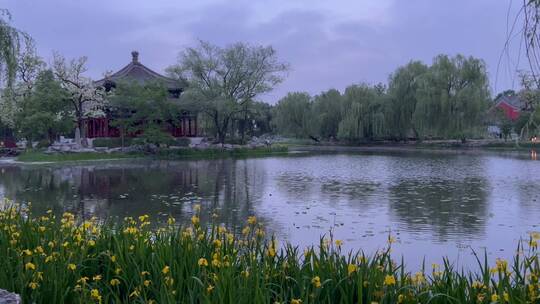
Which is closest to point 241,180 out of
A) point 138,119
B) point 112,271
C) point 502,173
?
point 502,173

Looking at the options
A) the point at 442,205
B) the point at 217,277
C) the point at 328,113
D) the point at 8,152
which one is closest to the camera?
the point at 217,277

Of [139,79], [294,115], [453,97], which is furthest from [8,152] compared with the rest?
[453,97]

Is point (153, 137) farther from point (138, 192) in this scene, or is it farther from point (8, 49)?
point (8, 49)

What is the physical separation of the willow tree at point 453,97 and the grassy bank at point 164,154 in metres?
11.8

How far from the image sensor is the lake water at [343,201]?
26.7 feet

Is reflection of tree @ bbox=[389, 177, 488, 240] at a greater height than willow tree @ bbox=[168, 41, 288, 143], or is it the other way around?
willow tree @ bbox=[168, 41, 288, 143]

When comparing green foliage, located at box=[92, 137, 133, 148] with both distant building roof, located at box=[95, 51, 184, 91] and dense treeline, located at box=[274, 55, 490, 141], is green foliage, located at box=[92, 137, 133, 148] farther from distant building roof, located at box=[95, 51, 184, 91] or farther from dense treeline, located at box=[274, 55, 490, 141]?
dense treeline, located at box=[274, 55, 490, 141]

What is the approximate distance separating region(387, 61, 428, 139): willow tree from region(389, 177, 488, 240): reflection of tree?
26.4 m

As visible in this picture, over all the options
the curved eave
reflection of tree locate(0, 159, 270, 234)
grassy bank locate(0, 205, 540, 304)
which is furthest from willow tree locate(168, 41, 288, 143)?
grassy bank locate(0, 205, 540, 304)

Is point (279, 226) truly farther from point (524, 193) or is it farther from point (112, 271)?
point (524, 193)

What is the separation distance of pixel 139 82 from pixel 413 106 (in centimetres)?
2240

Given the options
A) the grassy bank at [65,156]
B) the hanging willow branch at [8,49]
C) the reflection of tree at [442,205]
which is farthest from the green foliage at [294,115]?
the hanging willow branch at [8,49]

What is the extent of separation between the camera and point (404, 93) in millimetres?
43375

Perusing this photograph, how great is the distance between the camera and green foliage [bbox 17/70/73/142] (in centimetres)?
3133
